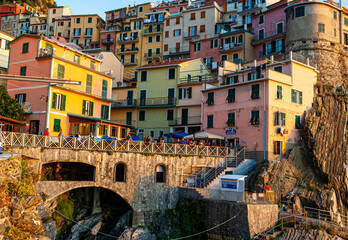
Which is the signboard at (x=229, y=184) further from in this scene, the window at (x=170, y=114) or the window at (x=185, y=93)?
the window at (x=170, y=114)

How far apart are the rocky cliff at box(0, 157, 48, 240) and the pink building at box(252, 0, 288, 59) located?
3961 cm

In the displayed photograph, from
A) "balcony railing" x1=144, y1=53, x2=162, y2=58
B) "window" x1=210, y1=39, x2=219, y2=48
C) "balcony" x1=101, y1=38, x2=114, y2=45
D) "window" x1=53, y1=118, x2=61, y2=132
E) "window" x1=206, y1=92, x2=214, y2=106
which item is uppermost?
"balcony" x1=101, y1=38, x2=114, y2=45

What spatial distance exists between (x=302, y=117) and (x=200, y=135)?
37.6ft

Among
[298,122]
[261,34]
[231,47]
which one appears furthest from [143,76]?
[298,122]

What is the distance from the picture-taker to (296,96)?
39562 millimetres

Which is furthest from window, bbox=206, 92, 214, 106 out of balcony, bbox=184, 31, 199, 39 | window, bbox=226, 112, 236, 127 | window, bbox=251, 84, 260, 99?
balcony, bbox=184, 31, 199, 39

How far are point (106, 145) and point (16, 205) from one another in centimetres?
942

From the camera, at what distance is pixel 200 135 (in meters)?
Answer: 37.9

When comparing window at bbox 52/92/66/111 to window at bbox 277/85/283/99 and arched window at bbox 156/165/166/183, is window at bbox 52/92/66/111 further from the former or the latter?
window at bbox 277/85/283/99

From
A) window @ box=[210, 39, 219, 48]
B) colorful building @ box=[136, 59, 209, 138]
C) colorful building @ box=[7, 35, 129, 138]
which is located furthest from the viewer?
window @ box=[210, 39, 219, 48]

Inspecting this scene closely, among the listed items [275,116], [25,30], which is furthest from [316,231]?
[25,30]

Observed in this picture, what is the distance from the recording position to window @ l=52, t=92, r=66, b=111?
35825mm

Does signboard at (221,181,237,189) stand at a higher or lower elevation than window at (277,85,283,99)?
lower

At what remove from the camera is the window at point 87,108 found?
131 feet
